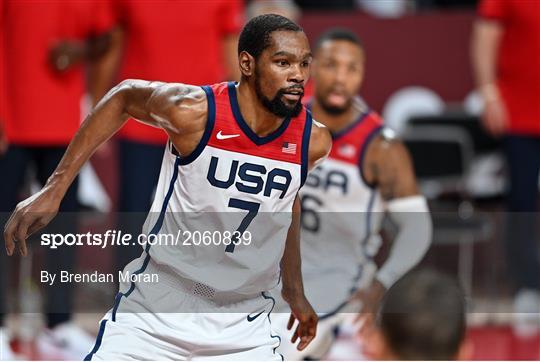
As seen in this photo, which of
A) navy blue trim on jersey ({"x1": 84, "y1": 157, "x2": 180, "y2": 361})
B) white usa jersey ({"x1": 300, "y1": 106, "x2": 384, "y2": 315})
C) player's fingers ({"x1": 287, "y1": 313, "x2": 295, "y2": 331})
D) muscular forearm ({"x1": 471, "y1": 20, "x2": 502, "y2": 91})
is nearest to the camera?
navy blue trim on jersey ({"x1": 84, "y1": 157, "x2": 180, "y2": 361})

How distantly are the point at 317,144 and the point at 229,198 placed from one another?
34cm

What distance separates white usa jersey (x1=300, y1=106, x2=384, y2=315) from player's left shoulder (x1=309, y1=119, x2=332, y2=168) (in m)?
1.08

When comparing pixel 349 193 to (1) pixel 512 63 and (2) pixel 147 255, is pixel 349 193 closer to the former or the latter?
(2) pixel 147 255

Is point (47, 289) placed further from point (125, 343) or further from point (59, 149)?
point (59, 149)

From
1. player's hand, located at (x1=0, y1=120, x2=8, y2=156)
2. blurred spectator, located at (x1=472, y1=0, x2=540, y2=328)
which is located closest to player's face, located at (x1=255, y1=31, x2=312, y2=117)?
player's hand, located at (x1=0, y1=120, x2=8, y2=156)

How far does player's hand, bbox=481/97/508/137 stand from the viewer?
23.8 feet

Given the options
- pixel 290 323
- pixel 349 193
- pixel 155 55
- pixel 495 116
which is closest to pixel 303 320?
pixel 290 323

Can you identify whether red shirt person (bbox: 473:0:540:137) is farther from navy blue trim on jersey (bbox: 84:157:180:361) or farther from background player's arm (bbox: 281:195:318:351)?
navy blue trim on jersey (bbox: 84:157:180:361)

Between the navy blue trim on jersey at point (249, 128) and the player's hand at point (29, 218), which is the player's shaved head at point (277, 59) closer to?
the navy blue trim on jersey at point (249, 128)

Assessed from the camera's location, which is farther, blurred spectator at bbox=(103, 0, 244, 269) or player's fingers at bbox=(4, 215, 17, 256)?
blurred spectator at bbox=(103, 0, 244, 269)

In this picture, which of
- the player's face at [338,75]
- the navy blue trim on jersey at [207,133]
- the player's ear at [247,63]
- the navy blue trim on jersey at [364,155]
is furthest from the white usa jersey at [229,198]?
the player's face at [338,75]

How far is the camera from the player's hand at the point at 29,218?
3768 millimetres

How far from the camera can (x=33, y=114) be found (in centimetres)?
646

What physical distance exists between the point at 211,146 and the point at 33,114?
8.94 feet
